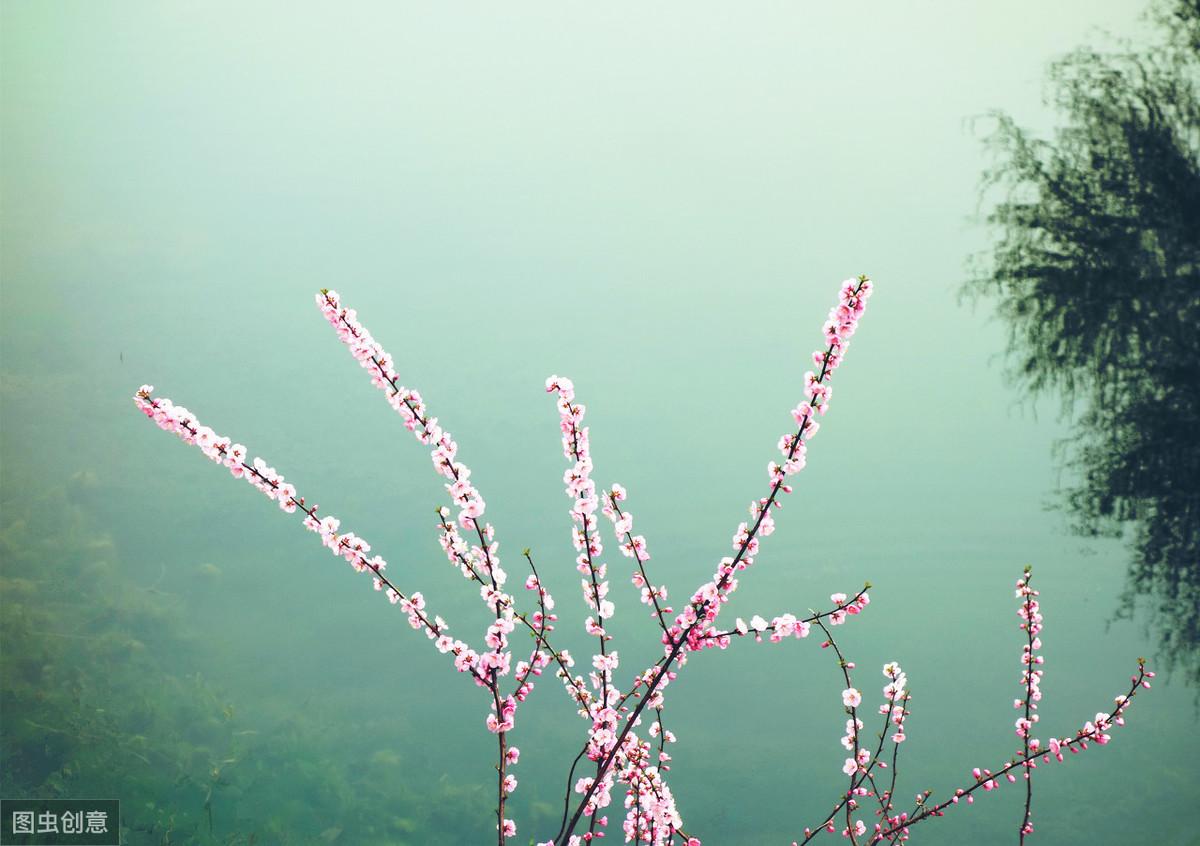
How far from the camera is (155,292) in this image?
6.51 ft

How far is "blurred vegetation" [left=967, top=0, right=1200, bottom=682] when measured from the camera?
219cm

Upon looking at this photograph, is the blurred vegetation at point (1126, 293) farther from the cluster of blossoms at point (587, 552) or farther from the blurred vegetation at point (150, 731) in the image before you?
the blurred vegetation at point (150, 731)

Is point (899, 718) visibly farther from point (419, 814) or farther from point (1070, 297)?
point (1070, 297)

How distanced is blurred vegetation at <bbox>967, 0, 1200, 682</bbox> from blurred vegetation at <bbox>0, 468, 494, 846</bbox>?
1.68 m

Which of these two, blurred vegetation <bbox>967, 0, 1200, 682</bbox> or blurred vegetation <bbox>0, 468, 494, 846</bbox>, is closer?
blurred vegetation <bbox>0, 468, 494, 846</bbox>

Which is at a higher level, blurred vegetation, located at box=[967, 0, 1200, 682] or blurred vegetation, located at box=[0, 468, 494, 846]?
blurred vegetation, located at box=[967, 0, 1200, 682]

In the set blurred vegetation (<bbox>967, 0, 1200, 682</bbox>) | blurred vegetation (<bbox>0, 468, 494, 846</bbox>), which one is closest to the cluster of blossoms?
blurred vegetation (<bbox>0, 468, 494, 846</bbox>)

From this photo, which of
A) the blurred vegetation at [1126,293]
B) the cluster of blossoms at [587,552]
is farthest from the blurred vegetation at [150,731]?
the blurred vegetation at [1126,293]

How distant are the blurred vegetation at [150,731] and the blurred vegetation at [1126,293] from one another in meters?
1.68

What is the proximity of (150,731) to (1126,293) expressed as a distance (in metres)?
2.49

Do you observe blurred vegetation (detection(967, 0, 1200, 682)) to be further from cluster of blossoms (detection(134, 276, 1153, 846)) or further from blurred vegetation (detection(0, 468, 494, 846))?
blurred vegetation (detection(0, 468, 494, 846))

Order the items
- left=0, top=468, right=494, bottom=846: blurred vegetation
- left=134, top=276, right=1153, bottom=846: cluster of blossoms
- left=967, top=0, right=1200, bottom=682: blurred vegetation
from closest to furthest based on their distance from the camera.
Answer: left=134, top=276, right=1153, bottom=846: cluster of blossoms → left=0, top=468, right=494, bottom=846: blurred vegetation → left=967, top=0, right=1200, bottom=682: blurred vegetation

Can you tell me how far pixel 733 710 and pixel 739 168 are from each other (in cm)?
126

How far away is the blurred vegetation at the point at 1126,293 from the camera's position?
7.18 feet
